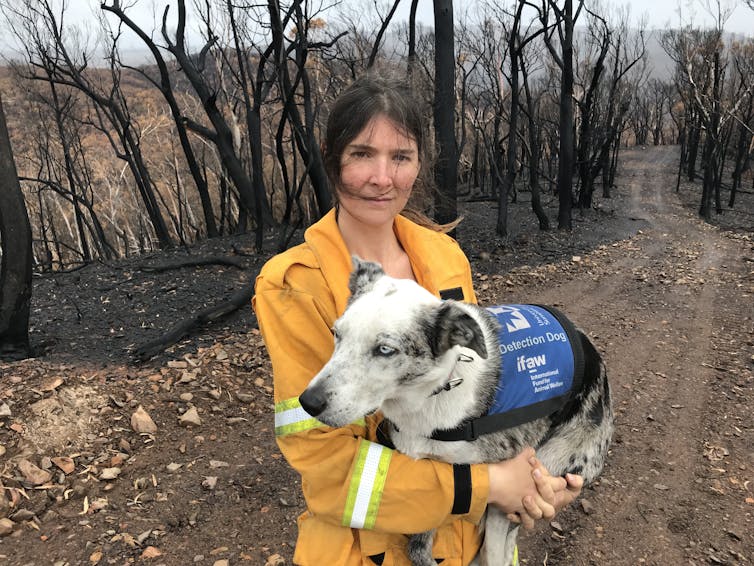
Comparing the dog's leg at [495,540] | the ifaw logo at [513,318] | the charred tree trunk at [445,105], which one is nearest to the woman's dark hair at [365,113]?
the ifaw logo at [513,318]

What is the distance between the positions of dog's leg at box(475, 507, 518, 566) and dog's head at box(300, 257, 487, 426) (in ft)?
2.55

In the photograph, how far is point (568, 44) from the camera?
14.6 m

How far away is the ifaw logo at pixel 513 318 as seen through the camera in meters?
2.44

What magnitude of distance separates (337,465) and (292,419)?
0.25m

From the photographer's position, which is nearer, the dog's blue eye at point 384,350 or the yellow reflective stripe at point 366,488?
the yellow reflective stripe at point 366,488

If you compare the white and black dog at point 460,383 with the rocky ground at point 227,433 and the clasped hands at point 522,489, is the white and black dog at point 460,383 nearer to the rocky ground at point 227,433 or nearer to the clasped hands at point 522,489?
the clasped hands at point 522,489

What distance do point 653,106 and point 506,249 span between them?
207 ft

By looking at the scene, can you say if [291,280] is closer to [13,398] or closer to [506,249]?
[13,398]

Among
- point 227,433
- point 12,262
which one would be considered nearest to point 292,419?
point 227,433

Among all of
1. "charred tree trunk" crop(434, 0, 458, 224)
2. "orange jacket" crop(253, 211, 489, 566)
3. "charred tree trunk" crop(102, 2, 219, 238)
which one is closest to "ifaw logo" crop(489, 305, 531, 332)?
"orange jacket" crop(253, 211, 489, 566)

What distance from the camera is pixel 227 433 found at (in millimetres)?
5449

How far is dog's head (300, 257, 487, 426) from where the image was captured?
72.7 inches

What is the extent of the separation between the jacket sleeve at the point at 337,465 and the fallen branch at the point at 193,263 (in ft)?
29.7

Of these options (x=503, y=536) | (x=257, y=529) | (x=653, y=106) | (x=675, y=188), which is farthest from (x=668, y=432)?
(x=653, y=106)
